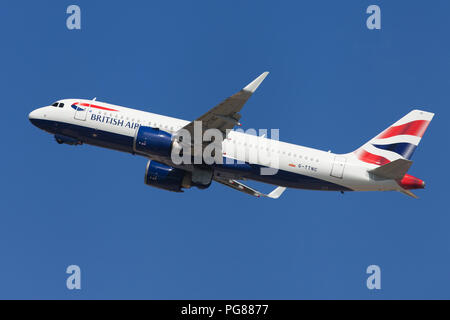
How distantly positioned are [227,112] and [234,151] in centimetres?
466

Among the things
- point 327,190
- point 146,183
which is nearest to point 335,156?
point 327,190

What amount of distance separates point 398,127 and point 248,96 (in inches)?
506

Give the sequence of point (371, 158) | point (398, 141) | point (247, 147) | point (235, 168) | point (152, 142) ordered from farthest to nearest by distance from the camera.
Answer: point (398, 141) → point (371, 158) → point (247, 147) → point (235, 168) → point (152, 142)

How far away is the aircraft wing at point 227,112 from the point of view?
118 feet

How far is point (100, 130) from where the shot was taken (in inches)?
1692

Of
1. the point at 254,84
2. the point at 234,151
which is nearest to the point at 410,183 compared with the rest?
the point at 234,151

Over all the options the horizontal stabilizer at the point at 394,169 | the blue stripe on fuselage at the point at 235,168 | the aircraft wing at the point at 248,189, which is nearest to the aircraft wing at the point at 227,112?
the blue stripe on fuselage at the point at 235,168

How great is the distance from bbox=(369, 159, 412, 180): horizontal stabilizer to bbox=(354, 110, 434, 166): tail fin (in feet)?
5.87

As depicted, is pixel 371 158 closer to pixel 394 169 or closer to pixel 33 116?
pixel 394 169

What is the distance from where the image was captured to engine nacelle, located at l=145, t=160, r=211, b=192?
4391 cm

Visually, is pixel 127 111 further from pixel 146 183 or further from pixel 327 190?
pixel 327 190

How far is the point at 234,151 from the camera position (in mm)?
42375

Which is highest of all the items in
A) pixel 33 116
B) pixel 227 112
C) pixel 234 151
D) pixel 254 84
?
pixel 33 116

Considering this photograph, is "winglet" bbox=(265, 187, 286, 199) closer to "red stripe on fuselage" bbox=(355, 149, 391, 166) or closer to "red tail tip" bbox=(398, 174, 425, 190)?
"red stripe on fuselage" bbox=(355, 149, 391, 166)
